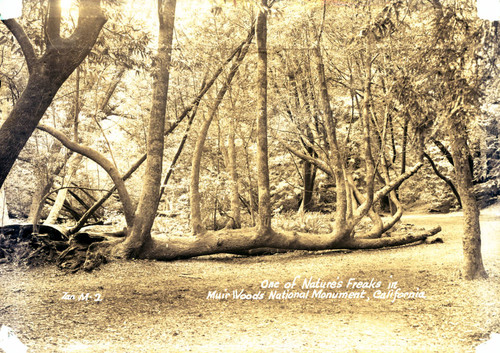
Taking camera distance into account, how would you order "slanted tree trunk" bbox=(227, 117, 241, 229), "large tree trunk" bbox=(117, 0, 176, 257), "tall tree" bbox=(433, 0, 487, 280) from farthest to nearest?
1. "slanted tree trunk" bbox=(227, 117, 241, 229)
2. "large tree trunk" bbox=(117, 0, 176, 257)
3. "tall tree" bbox=(433, 0, 487, 280)

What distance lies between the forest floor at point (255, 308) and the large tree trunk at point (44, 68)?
1.00 m

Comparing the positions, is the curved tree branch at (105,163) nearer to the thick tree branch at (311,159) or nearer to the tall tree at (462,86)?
the thick tree branch at (311,159)

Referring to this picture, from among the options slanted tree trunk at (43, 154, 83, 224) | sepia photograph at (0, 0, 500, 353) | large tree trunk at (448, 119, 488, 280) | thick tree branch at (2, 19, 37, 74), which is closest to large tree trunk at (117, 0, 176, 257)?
sepia photograph at (0, 0, 500, 353)

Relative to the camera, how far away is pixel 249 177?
4.23 m

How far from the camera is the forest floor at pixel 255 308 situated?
234cm

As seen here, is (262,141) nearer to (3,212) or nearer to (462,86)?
(462,86)

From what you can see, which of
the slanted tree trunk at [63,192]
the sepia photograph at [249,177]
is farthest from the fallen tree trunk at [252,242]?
the slanted tree trunk at [63,192]

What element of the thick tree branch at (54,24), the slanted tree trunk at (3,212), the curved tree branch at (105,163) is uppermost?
the thick tree branch at (54,24)

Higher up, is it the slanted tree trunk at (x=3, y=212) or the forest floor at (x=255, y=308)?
the slanted tree trunk at (x=3, y=212)

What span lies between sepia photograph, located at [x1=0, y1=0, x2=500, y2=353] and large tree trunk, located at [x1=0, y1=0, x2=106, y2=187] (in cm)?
1

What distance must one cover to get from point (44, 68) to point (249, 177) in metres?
2.36

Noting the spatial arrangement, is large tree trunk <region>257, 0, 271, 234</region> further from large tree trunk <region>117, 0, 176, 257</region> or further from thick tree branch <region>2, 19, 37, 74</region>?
thick tree branch <region>2, 19, 37, 74</region>

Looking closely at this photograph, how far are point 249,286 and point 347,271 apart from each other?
87 centimetres

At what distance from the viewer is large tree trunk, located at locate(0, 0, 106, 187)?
240 centimetres
